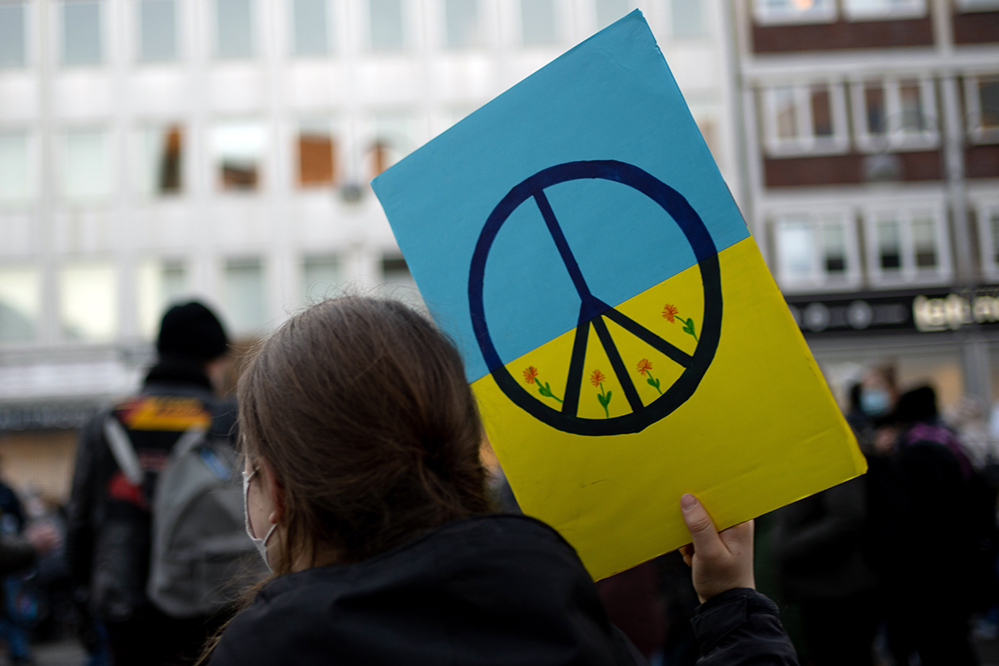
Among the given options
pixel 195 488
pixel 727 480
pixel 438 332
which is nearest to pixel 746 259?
pixel 727 480

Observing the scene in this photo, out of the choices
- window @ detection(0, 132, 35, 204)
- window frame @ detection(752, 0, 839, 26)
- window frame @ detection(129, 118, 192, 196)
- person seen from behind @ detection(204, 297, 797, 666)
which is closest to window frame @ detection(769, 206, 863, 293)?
window frame @ detection(752, 0, 839, 26)

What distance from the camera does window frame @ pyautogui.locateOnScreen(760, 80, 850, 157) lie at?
2098 centimetres

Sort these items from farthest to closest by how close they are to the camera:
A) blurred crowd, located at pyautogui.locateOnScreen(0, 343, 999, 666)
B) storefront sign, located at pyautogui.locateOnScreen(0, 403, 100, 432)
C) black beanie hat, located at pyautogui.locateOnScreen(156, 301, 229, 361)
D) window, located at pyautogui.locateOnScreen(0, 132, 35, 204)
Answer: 1. window, located at pyautogui.locateOnScreen(0, 132, 35, 204)
2. storefront sign, located at pyautogui.locateOnScreen(0, 403, 100, 432)
3. blurred crowd, located at pyautogui.locateOnScreen(0, 343, 999, 666)
4. black beanie hat, located at pyautogui.locateOnScreen(156, 301, 229, 361)

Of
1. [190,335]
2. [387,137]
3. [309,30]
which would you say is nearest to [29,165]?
[309,30]

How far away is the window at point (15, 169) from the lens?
20141 mm

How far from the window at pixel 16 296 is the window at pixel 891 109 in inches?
740

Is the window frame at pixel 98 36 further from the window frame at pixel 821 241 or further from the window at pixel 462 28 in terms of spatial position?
the window frame at pixel 821 241

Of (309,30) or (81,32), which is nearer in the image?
(309,30)

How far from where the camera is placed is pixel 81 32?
67.6 feet

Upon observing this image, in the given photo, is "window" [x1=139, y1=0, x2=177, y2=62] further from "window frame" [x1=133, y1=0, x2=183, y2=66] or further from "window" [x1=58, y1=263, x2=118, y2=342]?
"window" [x1=58, y1=263, x2=118, y2=342]

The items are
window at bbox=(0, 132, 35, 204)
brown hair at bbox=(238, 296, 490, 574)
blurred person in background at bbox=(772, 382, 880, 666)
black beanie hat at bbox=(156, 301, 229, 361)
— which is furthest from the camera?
window at bbox=(0, 132, 35, 204)

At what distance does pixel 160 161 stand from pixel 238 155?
1747 millimetres

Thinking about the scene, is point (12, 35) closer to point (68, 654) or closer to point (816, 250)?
point (68, 654)

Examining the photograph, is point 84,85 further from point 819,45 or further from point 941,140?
point 941,140
